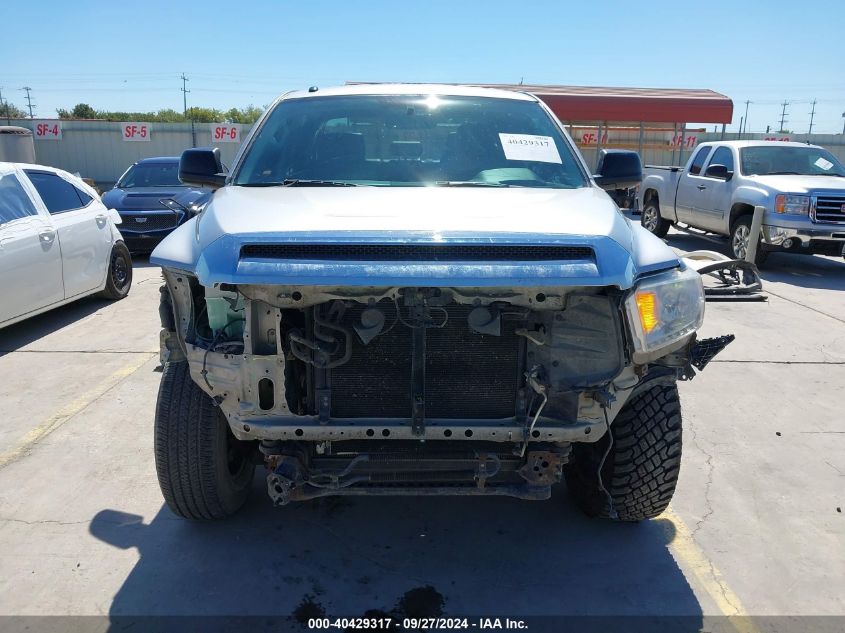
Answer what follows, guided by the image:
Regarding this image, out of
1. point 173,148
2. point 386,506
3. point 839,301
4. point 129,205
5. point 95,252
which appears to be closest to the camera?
point 386,506

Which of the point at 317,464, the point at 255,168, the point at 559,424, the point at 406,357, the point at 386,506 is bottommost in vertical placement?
the point at 386,506

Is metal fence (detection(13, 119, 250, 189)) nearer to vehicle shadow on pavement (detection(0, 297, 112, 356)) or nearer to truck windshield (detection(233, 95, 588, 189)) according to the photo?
vehicle shadow on pavement (detection(0, 297, 112, 356))

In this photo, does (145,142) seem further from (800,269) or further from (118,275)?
(800,269)

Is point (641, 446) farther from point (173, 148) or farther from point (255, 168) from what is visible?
point (173, 148)

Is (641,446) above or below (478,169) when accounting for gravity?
below

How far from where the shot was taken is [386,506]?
3553 mm

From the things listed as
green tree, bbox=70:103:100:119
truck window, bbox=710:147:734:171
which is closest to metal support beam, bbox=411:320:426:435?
truck window, bbox=710:147:734:171

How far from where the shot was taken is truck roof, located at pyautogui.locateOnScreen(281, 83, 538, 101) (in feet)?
13.4

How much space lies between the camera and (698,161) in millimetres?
12211

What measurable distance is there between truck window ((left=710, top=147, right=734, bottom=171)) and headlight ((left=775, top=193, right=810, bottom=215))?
1.56 metres

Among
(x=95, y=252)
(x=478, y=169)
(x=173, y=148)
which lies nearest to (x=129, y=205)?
(x=95, y=252)

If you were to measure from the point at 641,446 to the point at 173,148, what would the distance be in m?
26.1

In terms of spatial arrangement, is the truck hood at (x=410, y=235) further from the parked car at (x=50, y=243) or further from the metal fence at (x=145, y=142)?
the metal fence at (x=145, y=142)

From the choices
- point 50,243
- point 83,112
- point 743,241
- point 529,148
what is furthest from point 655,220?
point 83,112
